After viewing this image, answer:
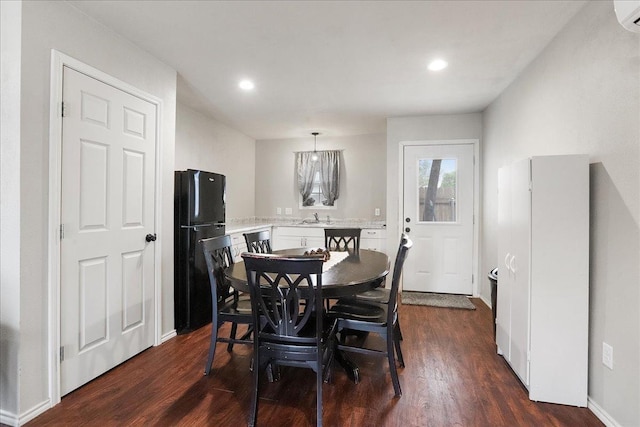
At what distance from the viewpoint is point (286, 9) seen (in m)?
2.01

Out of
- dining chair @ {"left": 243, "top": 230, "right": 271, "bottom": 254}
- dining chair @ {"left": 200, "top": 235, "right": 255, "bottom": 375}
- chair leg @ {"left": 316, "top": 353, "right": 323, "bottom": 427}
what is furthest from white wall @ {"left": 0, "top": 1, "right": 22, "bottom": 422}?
chair leg @ {"left": 316, "top": 353, "right": 323, "bottom": 427}

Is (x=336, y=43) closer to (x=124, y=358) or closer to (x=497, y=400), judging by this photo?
(x=497, y=400)

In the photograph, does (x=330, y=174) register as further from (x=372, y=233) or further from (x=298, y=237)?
(x=372, y=233)

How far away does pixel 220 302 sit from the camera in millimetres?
2385

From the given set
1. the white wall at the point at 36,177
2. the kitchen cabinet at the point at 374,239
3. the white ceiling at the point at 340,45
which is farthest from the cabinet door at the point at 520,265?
the white wall at the point at 36,177

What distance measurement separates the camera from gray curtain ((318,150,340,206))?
5.41 meters

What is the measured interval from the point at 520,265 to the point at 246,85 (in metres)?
2.90

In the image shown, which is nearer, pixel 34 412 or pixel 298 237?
pixel 34 412

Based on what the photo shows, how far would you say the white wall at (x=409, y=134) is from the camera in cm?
422

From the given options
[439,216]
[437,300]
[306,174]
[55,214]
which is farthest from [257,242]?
[306,174]

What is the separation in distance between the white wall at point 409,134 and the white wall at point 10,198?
3.76 meters

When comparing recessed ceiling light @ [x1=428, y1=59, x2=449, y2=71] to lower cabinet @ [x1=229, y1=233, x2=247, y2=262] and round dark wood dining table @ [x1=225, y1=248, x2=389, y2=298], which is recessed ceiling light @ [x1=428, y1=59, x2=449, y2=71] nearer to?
round dark wood dining table @ [x1=225, y1=248, x2=389, y2=298]

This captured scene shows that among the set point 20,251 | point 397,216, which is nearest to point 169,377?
point 20,251

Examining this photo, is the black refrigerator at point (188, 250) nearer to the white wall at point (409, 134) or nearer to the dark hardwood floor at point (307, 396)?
the dark hardwood floor at point (307, 396)
